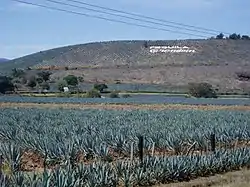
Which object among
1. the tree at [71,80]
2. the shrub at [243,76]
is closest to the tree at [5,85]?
the tree at [71,80]

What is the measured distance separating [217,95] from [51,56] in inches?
2514

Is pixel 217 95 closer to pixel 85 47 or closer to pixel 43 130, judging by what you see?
pixel 85 47

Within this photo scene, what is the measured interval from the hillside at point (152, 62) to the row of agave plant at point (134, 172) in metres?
85.3

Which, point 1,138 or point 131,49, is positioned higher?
point 131,49

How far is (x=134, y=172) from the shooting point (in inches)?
515

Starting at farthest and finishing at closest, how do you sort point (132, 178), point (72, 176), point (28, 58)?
point (28, 58), point (132, 178), point (72, 176)

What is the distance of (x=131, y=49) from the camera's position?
442 feet

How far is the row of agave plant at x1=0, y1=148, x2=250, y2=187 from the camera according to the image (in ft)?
33.8

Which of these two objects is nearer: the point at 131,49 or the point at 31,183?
the point at 31,183

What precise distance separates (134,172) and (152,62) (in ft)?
367

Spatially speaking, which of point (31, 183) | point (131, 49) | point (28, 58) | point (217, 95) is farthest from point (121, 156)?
point (28, 58)

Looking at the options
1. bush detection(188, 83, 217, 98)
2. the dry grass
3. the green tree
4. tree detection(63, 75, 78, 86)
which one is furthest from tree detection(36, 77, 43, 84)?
the dry grass

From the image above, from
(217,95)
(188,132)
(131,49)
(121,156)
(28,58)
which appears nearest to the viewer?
(121,156)

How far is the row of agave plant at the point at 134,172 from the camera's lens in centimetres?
1029
